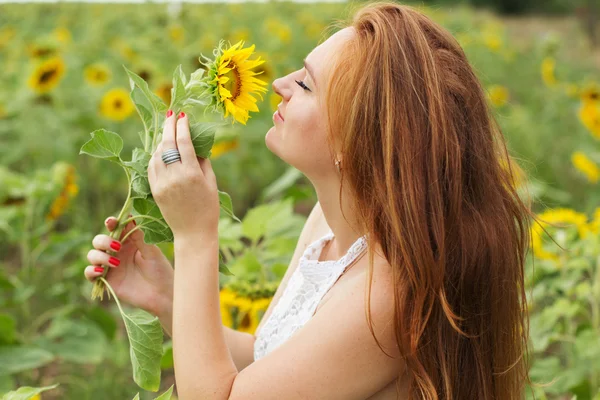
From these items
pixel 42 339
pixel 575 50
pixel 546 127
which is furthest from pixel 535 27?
pixel 42 339

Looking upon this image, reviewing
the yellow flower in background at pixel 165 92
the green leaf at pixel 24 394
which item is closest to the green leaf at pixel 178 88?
the green leaf at pixel 24 394

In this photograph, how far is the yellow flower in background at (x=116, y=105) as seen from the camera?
3.27 m

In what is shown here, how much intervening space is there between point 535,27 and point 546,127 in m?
7.57

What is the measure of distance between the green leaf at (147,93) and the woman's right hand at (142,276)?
0.79 feet

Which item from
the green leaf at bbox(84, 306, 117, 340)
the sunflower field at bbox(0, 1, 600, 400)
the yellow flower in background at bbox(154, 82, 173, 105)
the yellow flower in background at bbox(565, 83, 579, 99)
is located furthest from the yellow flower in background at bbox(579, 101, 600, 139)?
the green leaf at bbox(84, 306, 117, 340)

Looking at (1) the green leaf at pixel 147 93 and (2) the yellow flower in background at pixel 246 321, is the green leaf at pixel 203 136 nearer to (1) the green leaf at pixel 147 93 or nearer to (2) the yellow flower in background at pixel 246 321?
(1) the green leaf at pixel 147 93

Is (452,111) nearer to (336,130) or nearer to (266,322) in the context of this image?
(336,130)

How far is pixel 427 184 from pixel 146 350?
45cm

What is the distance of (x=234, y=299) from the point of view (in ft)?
5.68

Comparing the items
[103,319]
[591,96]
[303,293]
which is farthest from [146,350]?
[591,96]

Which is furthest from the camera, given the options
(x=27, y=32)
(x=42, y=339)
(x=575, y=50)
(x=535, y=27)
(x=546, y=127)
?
(x=535, y=27)

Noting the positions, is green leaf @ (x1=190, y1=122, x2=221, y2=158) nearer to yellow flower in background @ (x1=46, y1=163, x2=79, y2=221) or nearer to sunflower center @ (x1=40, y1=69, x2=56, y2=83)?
yellow flower in background @ (x1=46, y1=163, x2=79, y2=221)

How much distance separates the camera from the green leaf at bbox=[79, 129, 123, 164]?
1.14 meters

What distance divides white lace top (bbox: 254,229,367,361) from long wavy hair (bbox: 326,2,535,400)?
4.0 inches
